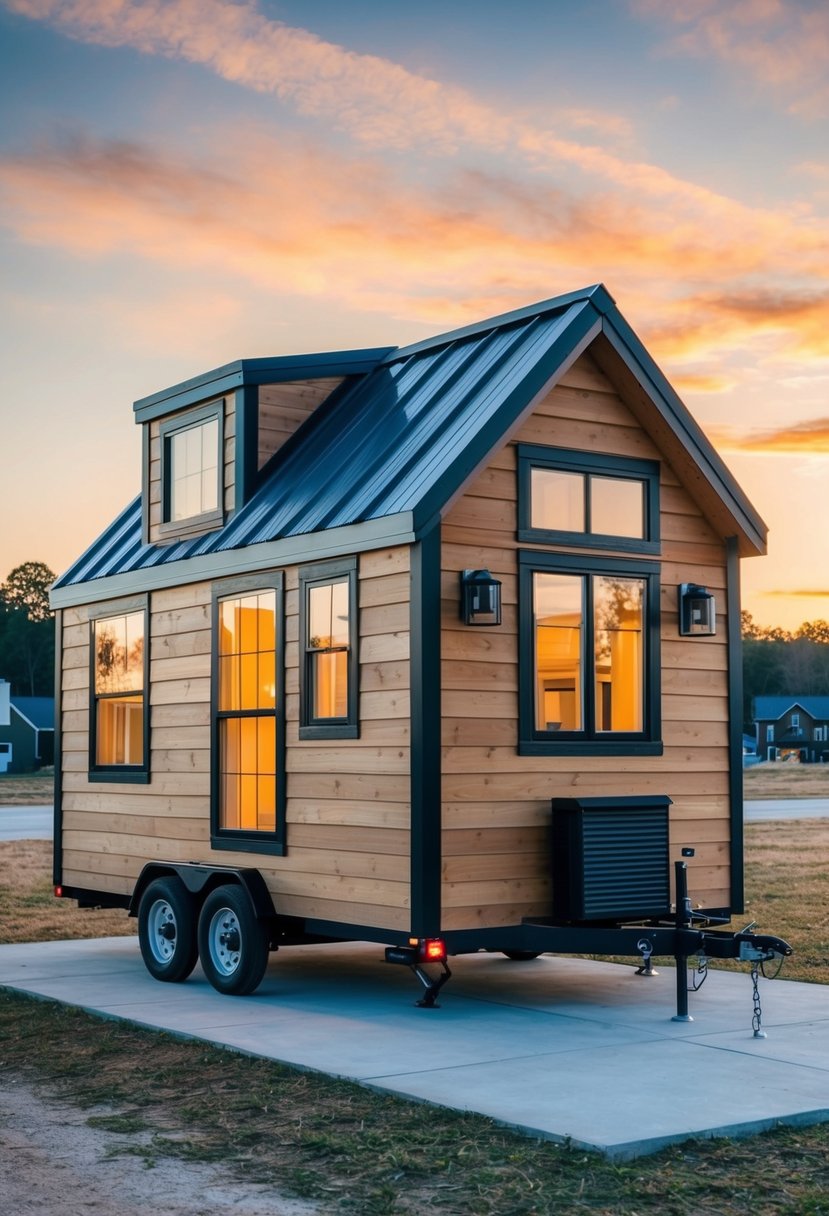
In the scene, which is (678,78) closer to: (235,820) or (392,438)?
(392,438)

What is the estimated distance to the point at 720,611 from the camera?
12125mm

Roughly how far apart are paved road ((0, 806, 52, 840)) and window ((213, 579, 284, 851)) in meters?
17.6

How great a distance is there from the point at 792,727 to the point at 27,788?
6726 cm

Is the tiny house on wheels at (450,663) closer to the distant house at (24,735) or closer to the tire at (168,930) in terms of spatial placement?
the tire at (168,930)

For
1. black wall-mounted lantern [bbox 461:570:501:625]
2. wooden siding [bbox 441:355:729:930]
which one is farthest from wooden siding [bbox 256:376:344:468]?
black wall-mounted lantern [bbox 461:570:501:625]

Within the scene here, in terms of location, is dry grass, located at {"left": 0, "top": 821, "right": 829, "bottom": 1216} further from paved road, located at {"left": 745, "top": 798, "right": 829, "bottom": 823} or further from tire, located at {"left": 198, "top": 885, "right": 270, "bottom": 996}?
paved road, located at {"left": 745, "top": 798, "right": 829, "bottom": 823}

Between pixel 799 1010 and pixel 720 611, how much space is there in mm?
3138

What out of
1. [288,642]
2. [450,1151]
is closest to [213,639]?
[288,642]

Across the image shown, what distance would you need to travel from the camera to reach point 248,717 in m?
12.4

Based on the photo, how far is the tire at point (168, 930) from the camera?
40.0ft

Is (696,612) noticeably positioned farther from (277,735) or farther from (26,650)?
(26,650)

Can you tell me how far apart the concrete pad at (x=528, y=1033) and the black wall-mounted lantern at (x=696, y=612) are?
2.75 m

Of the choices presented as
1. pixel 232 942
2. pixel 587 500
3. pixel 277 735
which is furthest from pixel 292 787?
pixel 587 500

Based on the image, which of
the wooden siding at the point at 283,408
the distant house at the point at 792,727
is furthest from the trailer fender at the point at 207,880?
the distant house at the point at 792,727
